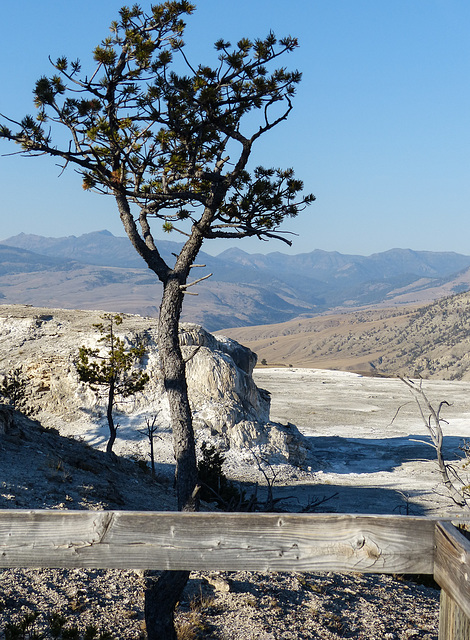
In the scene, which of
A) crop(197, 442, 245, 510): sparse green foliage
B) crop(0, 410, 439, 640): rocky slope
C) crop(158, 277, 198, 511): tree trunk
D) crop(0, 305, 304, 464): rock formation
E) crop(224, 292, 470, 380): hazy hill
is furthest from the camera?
crop(224, 292, 470, 380): hazy hill

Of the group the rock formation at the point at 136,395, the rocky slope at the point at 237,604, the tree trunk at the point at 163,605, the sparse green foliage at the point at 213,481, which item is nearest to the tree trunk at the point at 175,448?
the tree trunk at the point at 163,605

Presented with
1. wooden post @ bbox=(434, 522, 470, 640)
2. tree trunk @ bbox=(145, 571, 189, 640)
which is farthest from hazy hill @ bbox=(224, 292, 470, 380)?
wooden post @ bbox=(434, 522, 470, 640)

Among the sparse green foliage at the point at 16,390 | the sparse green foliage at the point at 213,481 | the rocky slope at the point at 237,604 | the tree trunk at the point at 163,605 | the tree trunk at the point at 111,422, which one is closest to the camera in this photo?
the tree trunk at the point at 163,605

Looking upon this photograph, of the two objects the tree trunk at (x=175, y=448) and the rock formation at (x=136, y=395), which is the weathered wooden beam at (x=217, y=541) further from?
the rock formation at (x=136, y=395)

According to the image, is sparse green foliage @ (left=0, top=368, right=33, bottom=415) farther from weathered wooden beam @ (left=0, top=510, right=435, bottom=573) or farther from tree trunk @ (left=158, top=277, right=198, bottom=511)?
weathered wooden beam @ (left=0, top=510, right=435, bottom=573)

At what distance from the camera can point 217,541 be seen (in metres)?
2.88

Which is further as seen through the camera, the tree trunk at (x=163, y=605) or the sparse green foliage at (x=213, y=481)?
the sparse green foliage at (x=213, y=481)

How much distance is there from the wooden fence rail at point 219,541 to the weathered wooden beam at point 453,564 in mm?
65

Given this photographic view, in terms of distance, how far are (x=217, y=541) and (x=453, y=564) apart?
41.7 inches

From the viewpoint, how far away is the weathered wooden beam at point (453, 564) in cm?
246

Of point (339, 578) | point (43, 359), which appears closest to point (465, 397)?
point (43, 359)

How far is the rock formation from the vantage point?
2228 cm

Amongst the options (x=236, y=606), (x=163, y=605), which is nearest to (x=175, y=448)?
(x=163, y=605)

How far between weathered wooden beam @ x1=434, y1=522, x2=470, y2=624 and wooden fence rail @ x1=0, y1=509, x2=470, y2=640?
7cm
